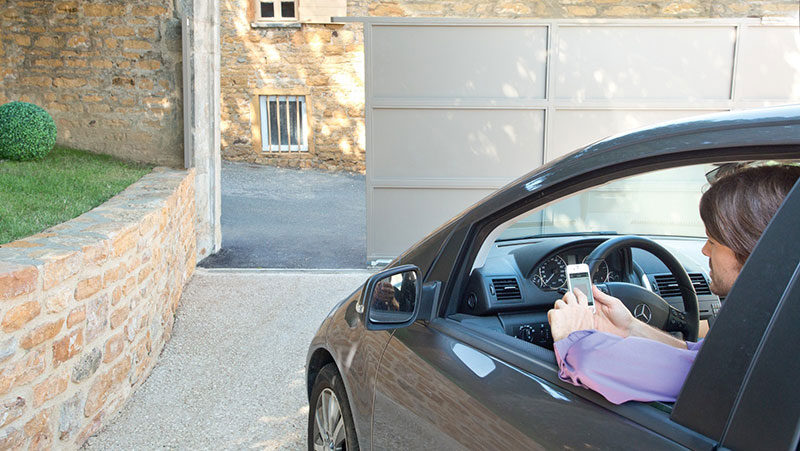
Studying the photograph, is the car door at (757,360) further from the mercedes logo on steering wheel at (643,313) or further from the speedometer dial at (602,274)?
the speedometer dial at (602,274)

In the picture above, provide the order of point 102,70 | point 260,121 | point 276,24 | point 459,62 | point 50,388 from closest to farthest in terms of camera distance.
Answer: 1. point 50,388
2. point 459,62
3. point 102,70
4. point 276,24
5. point 260,121

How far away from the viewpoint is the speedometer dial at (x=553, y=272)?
251 cm

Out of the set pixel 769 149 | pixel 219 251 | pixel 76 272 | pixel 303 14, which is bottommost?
pixel 219 251

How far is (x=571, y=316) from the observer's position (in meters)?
1.70

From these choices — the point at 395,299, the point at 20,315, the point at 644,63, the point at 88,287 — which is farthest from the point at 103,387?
the point at 644,63

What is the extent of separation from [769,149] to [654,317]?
1.08 m

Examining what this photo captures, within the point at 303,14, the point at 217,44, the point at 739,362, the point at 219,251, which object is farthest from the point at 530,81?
the point at 303,14

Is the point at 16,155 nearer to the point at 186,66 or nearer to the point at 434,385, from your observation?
the point at 186,66

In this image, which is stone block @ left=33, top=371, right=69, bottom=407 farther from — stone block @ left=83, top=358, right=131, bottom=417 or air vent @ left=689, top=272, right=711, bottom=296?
air vent @ left=689, top=272, right=711, bottom=296

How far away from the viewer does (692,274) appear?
271cm

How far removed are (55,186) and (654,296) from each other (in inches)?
202

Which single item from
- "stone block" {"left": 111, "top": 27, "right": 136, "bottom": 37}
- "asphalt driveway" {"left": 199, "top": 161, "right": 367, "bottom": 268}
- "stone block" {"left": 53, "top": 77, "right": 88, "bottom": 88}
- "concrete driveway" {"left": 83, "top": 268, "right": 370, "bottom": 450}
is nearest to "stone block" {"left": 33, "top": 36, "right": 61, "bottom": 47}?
"stone block" {"left": 53, "top": 77, "right": 88, "bottom": 88}

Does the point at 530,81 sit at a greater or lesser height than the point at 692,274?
greater

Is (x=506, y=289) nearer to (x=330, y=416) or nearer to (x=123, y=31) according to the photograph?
(x=330, y=416)
